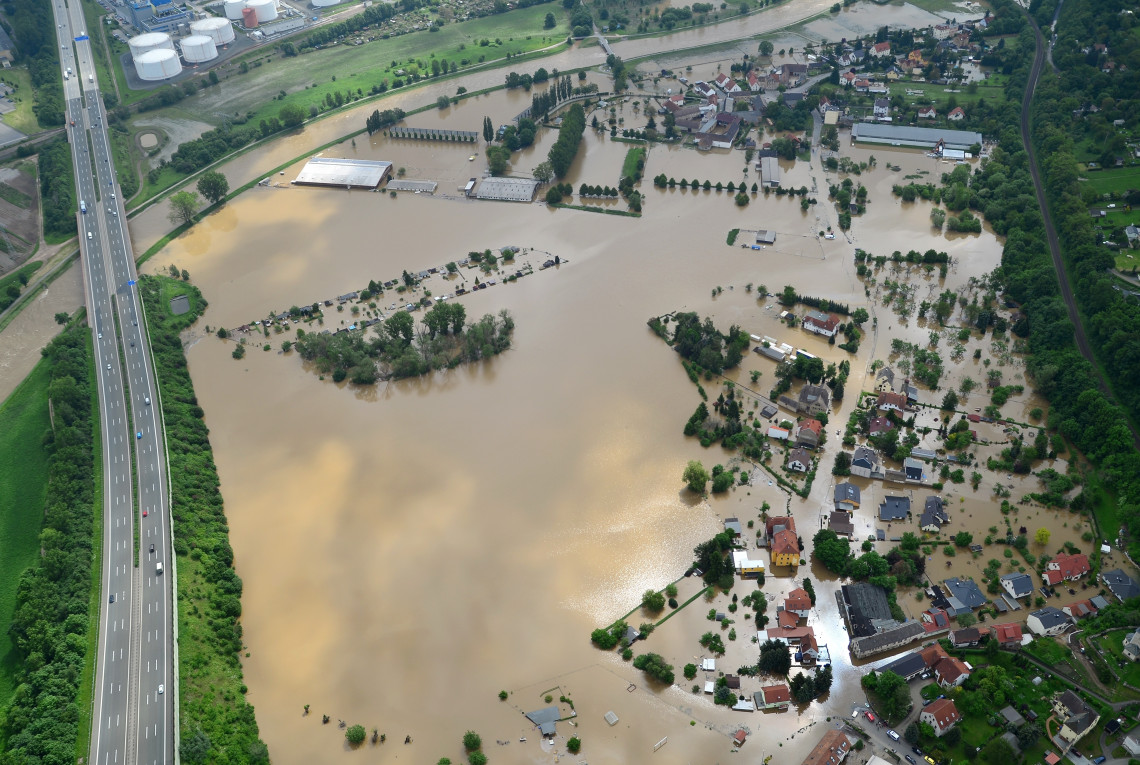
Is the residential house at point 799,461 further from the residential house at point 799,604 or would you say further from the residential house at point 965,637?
the residential house at point 965,637

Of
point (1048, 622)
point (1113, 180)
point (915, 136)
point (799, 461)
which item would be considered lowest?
point (1048, 622)

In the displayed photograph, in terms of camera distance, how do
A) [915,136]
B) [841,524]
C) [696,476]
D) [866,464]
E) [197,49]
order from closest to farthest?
[841,524]
[696,476]
[866,464]
[915,136]
[197,49]

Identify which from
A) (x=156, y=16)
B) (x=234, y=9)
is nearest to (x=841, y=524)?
(x=234, y=9)

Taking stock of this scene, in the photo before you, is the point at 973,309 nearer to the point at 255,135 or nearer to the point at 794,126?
the point at 794,126

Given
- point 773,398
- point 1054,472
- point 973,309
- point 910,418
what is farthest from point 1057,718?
point 973,309

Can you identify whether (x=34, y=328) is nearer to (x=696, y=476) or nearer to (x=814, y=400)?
(x=696, y=476)
